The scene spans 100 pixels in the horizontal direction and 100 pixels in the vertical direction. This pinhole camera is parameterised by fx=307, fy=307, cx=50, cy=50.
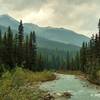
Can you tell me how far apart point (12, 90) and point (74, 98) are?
1972 centimetres

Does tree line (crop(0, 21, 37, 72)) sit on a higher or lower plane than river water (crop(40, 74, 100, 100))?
higher

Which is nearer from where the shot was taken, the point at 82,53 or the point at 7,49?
the point at 7,49

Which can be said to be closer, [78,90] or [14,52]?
[78,90]

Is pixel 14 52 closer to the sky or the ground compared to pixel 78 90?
closer to the sky

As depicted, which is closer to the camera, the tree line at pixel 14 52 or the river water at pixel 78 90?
the river water at pixel 78 90

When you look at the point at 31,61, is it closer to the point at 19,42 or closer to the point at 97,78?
the point at 19,42

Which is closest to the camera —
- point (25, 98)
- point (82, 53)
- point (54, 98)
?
point (25, 98)

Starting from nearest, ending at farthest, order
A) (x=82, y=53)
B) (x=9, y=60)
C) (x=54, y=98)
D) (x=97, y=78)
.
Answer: (x=54, y=98)
(x=97, y=78)
(x=9, y=60)
(x=82, y=53)

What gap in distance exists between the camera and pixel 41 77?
206ft

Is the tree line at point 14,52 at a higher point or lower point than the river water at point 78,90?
higher

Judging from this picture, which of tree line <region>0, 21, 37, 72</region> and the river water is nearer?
the river water

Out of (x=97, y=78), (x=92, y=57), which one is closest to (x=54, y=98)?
(x=97, y=78)

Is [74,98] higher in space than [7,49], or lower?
lower

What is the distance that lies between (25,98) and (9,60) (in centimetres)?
7242
